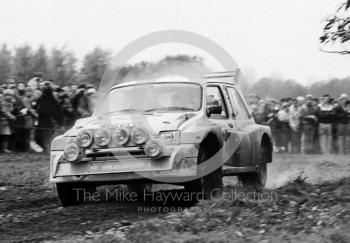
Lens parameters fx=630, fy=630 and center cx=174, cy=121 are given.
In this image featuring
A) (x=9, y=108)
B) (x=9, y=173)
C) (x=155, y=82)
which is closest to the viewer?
(x=155, y=82)

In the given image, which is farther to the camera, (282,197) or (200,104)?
(200,104)

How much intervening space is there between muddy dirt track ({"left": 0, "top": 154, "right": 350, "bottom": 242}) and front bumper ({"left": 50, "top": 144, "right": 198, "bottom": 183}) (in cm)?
41

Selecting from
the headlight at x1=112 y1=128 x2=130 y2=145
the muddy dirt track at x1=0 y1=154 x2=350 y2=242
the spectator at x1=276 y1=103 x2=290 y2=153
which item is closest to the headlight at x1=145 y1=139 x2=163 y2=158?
the headlight at x1=112 y1=128 x2=130 y2=145

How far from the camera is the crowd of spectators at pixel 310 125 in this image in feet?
63.0

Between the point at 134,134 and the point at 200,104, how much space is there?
1489 millimetres

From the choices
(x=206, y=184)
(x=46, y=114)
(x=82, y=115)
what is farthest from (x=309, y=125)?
(x=206, y=184)

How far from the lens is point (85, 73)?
1588 inches

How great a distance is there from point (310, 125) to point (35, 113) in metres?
8.37

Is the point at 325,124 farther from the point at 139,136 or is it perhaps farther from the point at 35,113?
the point at 139,136

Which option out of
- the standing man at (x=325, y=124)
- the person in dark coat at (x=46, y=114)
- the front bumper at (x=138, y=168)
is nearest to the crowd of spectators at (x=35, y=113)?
the person in dark coat at (x=46, y=114)

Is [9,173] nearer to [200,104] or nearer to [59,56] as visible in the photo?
[200,104]

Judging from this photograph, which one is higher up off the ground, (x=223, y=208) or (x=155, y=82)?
(x=155, y=82)

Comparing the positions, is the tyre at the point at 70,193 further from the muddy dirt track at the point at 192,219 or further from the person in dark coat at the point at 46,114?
the person in dark coat at the point at 46,114

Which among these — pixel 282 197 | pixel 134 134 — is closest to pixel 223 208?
Answer: pixel 282 197
